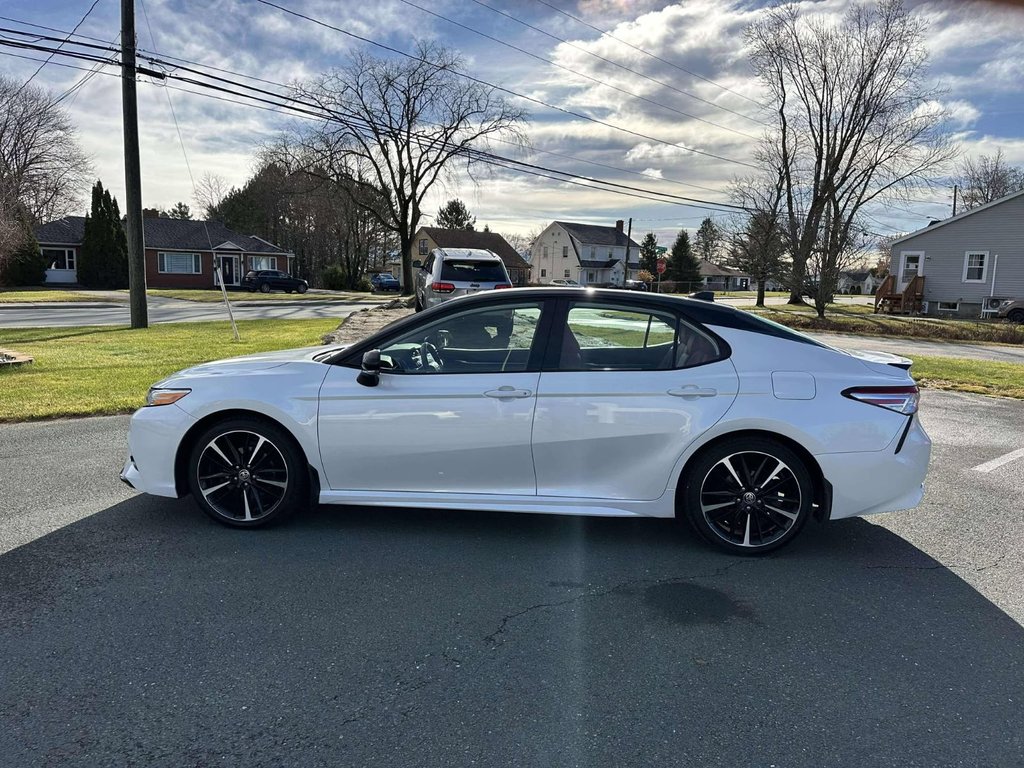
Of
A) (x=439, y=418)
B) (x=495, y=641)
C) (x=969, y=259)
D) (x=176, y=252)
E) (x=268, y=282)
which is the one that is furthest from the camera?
(x=176, y=252)

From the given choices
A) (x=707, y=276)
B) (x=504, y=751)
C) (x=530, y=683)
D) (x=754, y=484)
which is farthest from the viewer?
(x=707, y=276)

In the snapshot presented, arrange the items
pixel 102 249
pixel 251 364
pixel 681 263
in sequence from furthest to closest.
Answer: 1. pixel 681 263
2. pixel 102 249
3. pixel 251 364

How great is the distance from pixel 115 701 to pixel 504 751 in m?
1.50

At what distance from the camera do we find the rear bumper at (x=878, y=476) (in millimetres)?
4027

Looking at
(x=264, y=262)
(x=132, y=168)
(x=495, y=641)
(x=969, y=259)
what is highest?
(x=132, y=168)

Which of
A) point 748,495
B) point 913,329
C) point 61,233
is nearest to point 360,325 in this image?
point 748,495

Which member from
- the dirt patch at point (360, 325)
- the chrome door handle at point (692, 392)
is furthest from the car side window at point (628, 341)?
the dirt patch at point (360, 325)

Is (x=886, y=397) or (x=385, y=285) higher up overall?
(x=385, y=285)

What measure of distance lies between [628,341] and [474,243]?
79123mm

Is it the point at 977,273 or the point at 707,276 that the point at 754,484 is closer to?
the point at 977,273

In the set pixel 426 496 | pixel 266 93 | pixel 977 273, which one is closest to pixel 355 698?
pixel 426 496

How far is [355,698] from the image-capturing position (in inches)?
108

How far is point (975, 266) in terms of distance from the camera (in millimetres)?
35812

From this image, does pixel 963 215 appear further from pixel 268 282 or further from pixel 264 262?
pixel 264 262
